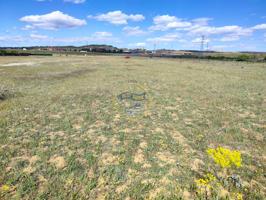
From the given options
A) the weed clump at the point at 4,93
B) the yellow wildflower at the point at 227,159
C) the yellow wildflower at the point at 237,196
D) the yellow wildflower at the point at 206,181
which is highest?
the weed clump at the point at 4,93

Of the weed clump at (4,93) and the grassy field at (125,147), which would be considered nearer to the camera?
the grassy field at (125,147)

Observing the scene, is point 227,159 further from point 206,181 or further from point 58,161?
point 58,161

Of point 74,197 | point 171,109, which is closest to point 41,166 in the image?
point 74,197

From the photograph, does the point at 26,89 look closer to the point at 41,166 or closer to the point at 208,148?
the point at 41,166

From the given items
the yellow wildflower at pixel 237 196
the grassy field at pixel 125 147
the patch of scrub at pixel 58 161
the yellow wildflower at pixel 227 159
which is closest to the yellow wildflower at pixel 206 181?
the grassy field at pixel 125 147

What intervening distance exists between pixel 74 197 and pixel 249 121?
1050 centimetres

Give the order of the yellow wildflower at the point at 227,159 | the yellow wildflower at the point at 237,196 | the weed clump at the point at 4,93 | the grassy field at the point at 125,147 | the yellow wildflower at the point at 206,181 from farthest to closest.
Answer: the weed clump at the point at 4,93
the yellow wildflower at the point at 227,159
the yellow wildflower at the point at 206,181
the grassy field at the point at 125,147
the yellow wildflower at the point at 237,196

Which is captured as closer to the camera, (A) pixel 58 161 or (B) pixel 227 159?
(B) pixel 227 159

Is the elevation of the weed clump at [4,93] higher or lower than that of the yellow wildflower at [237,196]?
higher

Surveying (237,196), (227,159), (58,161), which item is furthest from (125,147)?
(237,196)

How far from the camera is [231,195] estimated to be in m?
6.10

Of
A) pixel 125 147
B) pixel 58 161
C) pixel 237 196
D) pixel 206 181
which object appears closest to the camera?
pixel 237 196

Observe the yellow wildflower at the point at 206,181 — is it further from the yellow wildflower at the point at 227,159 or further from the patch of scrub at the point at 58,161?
the patch of scrub at the point at 58,161

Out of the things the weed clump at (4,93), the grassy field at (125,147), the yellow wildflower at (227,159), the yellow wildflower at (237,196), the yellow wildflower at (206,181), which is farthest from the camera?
the weed clump at (4,93)
